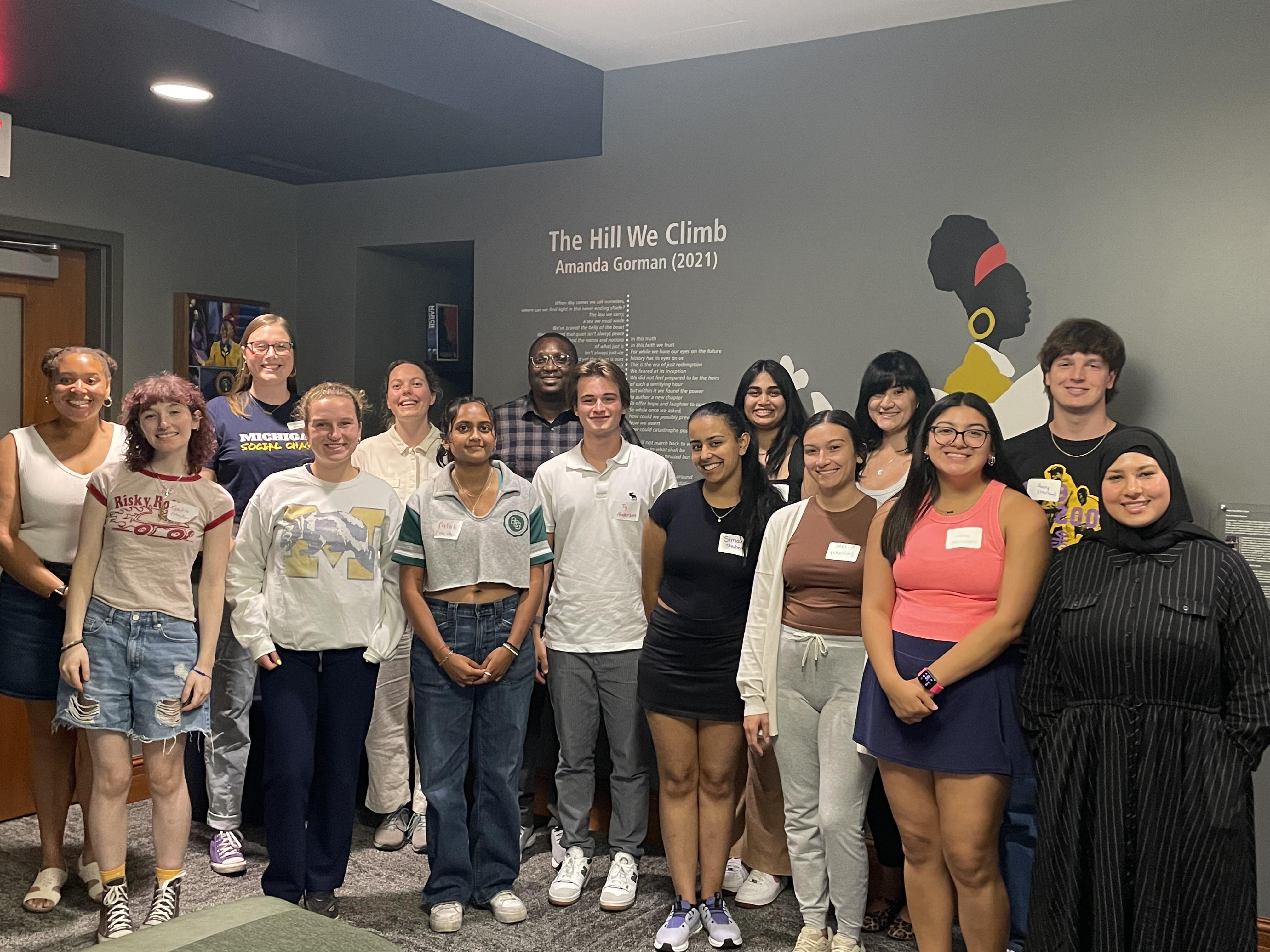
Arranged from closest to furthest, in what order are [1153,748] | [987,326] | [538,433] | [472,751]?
1. [1153,748]
2. [472,751]
3. [987,326]
4. [538,433]

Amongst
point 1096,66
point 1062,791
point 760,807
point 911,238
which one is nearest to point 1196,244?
point 1096,66

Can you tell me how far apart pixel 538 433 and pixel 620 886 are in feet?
4.99

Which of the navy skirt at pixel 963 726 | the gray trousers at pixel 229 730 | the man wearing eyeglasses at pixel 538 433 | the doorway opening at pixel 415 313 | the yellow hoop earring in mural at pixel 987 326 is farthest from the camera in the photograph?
the doorway opening at pixel 415 313

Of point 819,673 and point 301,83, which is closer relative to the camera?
point 819,673

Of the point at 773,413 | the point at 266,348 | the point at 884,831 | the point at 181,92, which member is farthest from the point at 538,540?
the point at 181,92

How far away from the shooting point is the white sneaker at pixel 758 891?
11.4 feet

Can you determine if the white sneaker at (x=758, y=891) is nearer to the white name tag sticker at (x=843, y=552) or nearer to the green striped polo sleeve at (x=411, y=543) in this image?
the white name tag sticker at (x=843, y=552)

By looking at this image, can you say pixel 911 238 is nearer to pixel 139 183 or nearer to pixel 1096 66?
pixel 1096 66

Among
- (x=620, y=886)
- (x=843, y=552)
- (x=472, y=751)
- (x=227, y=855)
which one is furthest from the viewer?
(x=227, y=855)

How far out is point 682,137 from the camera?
161 inches

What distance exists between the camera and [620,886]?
3.41 m

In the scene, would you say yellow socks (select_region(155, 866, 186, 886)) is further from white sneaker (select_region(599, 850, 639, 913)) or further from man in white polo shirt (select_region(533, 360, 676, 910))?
white sneaker (select_region(599, 850, 639, 913))

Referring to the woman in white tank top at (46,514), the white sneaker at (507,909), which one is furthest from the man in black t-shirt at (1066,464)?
the woman in white tank top at (46,514)

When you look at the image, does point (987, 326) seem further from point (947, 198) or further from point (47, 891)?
point (47, 891)
